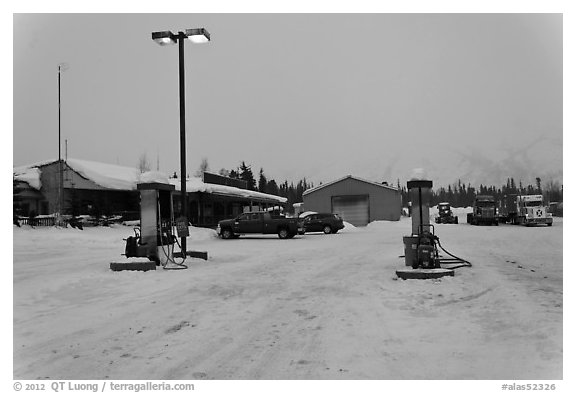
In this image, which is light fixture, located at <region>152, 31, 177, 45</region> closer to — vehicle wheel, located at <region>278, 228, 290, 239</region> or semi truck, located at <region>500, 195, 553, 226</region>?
vehicle wheel, located at <region>278, 228, 290, 239</region>

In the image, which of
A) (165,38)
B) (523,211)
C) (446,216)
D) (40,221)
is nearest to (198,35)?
(165,38)

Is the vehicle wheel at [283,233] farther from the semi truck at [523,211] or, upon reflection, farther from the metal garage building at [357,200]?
the metal garage building at [357,200]

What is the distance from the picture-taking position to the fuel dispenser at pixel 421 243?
8609 millimetres

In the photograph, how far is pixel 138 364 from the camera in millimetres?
4371

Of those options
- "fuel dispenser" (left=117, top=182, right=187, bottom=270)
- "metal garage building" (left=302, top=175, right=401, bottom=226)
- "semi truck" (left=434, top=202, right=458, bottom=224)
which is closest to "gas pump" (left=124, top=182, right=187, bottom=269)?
"fuel dispenser" (left=117, top=182, right=187, bottom=270)

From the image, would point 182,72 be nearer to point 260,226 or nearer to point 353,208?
point 260,226

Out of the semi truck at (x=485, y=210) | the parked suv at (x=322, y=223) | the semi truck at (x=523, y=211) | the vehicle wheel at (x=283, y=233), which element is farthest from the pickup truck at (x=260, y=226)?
the semi truck at (x=485, y=210)

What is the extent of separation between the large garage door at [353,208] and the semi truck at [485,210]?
1056 cm

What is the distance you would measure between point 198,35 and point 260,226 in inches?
610

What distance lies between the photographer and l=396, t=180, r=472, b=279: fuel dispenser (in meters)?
8.61

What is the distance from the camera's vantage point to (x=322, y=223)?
28.2m

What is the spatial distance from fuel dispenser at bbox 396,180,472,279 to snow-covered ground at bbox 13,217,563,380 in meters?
0.26

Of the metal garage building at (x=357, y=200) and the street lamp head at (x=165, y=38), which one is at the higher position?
the street lamp head at (x=165, y=38)

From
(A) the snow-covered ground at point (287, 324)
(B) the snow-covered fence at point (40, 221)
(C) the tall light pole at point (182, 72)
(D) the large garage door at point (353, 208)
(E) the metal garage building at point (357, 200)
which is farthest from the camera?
(D) the large garage door at point (353, 208)
